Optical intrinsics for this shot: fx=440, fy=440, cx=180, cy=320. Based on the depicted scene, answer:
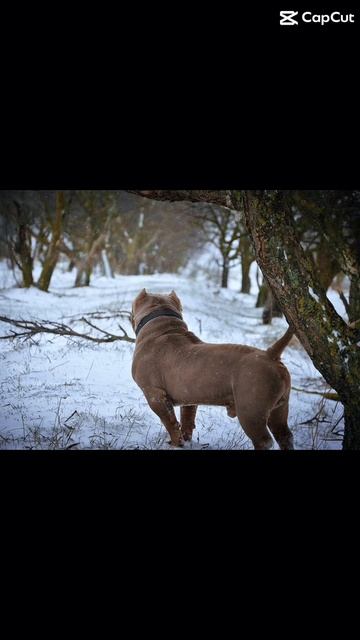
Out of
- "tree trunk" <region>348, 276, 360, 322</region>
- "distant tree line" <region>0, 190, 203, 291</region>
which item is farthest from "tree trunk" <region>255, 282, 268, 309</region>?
"tree trunk" <region>348, 276, 360, 322</region>

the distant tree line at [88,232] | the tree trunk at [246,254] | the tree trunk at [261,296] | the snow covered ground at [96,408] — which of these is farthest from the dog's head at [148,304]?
the tree trunk at [246,254]

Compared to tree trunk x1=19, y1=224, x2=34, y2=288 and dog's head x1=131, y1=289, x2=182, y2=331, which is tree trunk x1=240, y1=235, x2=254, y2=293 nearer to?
tree trunk x1=19, y1=224, x2=34, y2=288

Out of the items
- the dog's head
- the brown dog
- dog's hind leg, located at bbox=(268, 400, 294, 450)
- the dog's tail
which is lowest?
dog's hind leg, located at bbox=(268, 400, 294, 450)
